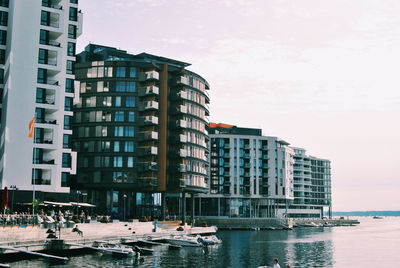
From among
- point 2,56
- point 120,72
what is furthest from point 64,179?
point 120,72

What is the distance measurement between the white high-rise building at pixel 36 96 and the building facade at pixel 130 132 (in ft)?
70.0

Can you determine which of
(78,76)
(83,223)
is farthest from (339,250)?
(78,76)

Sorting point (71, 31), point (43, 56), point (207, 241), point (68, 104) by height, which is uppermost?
point (71, 31)

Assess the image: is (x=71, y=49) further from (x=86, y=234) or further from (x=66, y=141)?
(x=86, y=234)

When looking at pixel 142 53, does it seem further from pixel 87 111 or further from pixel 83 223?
pixel 83 223

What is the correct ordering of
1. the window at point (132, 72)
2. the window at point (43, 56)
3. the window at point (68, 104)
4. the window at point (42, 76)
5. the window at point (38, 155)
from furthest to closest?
the window at point (132, 72) < the window at point (68, 104) < the window at point (43, 56) < the window at point (42, 76) < the window at point (38, 155)

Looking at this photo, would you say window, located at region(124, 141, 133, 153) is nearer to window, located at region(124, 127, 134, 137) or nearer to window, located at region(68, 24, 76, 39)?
window, located at region(124, 127, 134, 137)

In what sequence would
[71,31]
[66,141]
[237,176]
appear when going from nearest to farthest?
[66,141] → [71,31] → [237,176]

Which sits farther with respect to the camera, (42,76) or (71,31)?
(71,31)

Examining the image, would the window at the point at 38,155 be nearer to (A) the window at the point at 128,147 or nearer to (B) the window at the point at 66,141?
(B) the window at the point at 66,141

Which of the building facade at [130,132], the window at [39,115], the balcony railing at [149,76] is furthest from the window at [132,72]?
the window at [39,115]

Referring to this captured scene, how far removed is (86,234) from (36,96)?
29.5 meters

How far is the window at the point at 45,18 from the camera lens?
300 ft

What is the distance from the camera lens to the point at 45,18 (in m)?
91.8
